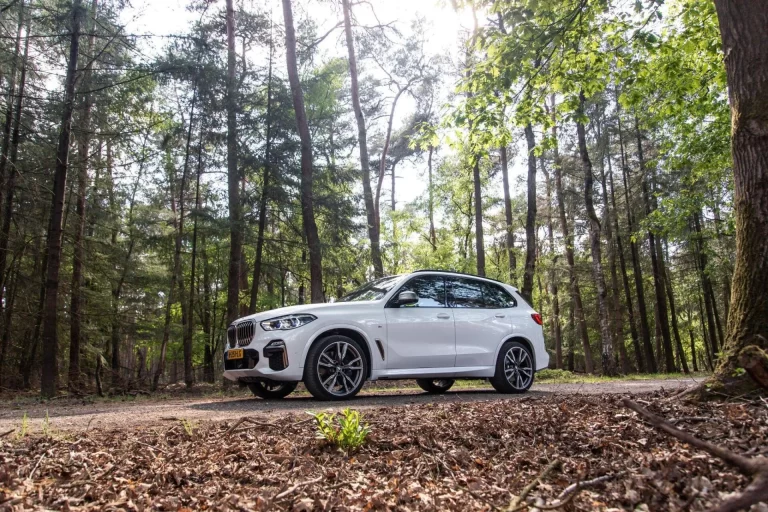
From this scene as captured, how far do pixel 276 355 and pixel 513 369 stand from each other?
3853mm

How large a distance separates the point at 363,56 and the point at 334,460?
70.2 ft

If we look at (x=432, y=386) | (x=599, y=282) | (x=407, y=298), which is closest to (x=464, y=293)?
(x=407, y=298)

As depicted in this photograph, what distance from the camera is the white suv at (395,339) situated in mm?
7059

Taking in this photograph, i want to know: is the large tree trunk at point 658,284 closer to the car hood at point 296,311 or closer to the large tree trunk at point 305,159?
the large tree trunk at point 305,159

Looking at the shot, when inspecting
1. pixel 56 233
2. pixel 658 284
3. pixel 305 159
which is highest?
pixel 305 159

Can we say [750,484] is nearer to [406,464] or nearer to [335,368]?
[406,464]

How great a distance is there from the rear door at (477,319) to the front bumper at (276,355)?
2522 millimetres

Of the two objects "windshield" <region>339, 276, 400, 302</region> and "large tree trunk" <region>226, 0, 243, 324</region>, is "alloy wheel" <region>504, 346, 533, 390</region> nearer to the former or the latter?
"windshield" <region>339, 276, 400, 302</region>

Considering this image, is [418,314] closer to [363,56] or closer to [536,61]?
[536,61]

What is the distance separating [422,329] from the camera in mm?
7906

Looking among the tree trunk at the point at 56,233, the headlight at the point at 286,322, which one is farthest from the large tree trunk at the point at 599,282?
the tree trunk at the point at 56,233

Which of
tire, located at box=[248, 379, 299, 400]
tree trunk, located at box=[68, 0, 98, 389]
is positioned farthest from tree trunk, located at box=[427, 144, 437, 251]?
tire, located at box=[248, 379, 299, 400]

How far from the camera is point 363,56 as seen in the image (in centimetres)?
2239

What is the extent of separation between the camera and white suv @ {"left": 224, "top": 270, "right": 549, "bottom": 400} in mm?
7059
